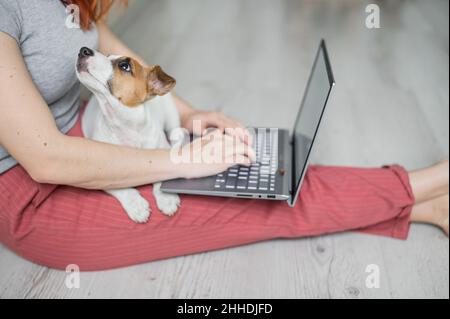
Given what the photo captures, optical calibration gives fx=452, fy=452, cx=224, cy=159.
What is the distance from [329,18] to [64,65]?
2.32m

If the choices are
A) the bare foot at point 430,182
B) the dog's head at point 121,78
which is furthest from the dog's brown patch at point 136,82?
the bare foot at point 430,182

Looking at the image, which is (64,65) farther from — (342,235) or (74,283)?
(342,235)

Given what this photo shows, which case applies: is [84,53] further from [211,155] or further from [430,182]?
[430,182]

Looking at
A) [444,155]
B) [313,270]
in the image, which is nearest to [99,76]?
[313,270]

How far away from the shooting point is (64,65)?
0.84 m

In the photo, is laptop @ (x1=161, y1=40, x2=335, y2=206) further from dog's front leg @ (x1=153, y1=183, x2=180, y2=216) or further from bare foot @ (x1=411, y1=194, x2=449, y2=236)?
bare foot @ (x1=411, y1=194, x2=449, y2=236)

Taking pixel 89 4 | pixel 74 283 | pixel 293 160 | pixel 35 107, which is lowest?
pixel 74 283

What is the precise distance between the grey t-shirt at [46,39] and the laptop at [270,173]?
306mm

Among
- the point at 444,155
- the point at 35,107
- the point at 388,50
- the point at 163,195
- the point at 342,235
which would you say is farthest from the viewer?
the point at 388,50

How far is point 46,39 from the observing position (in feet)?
2.62

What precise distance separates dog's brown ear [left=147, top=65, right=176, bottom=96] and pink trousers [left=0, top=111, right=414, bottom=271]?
0.26 metres

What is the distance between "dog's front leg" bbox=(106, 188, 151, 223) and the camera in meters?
1.00

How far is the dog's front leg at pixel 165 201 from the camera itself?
1013 millimetres

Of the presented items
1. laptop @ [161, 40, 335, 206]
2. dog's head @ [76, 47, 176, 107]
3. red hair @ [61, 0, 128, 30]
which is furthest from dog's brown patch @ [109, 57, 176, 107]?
laptop @ [161, 40, 335, 206]
